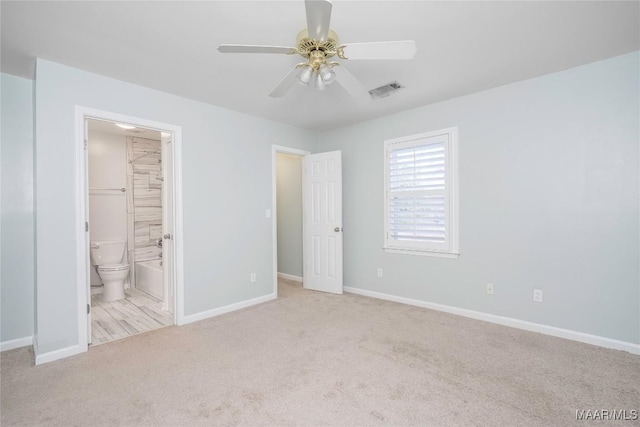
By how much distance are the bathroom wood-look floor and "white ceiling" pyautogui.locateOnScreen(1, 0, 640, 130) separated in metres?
2.46

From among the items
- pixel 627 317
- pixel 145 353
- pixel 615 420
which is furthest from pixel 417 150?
pixel 145 353

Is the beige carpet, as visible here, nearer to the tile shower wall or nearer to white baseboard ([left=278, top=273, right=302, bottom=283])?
white baseboard ([left=278, top=273, right=302, bottom=283])

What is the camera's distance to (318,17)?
1.50 meters

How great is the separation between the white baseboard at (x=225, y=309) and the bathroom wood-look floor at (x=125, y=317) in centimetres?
21

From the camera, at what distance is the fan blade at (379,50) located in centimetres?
172

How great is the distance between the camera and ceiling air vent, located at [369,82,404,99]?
10.0ft

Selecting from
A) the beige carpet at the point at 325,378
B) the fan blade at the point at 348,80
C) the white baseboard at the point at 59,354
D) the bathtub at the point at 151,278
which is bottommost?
the beige carpet at the point at 325,378

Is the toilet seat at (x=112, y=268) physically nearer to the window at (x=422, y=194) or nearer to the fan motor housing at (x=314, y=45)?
the window at (x=422, y=194)

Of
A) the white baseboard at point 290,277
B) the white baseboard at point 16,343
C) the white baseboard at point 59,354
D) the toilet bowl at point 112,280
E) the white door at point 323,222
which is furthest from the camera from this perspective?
the white baseboard at point 290,277

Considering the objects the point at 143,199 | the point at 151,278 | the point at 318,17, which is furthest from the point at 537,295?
the point at 143,199

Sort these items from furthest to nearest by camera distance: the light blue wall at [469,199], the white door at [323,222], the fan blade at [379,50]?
1. the white door at [323,222]
2. the light blue wall at [469,199]
3. the fan blade at [379,50]

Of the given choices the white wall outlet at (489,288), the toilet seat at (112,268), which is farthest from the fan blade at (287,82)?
the toilet seat at (112,268)

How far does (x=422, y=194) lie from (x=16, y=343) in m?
4.34

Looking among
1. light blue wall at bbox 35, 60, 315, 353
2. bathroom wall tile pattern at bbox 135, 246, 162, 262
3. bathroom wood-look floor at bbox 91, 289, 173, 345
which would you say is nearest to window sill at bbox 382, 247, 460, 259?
light blue wall at bbox 35, 60, 315, 353
